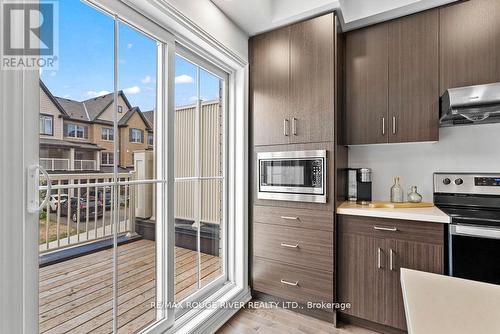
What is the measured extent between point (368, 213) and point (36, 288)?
6.33ft

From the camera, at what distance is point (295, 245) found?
2.07 metres

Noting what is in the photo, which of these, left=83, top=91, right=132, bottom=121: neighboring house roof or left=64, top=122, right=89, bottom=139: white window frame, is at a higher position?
left=83, top=91, right=132, bottom=121: neighboring house roof

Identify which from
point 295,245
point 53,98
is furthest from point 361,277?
point 53,98

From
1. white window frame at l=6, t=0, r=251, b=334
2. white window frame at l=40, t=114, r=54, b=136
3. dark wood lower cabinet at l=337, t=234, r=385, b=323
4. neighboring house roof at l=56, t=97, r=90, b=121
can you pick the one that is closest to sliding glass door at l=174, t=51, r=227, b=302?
white window frame at l=6, t=0, r=251, b=334

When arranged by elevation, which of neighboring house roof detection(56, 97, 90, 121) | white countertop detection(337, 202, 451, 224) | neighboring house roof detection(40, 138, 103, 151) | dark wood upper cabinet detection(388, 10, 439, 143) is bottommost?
white countertop detection(337, 202, 451, 224)

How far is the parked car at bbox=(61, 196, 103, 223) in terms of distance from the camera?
3.83 ft

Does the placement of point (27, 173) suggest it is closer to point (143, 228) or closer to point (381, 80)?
point (143, 228)

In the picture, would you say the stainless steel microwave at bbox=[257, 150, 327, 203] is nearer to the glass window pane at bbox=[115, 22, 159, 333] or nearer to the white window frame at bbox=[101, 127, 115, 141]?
the glass window pane at bbox=[115, 22, 159, 333]

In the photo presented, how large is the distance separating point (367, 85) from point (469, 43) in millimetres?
702

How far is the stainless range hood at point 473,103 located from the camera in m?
1.55

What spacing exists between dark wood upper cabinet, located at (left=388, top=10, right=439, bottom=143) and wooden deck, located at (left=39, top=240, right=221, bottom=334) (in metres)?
2.10

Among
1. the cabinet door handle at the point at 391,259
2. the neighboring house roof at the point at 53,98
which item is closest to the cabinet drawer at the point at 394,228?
the cabinet door handle at the point at 391,259

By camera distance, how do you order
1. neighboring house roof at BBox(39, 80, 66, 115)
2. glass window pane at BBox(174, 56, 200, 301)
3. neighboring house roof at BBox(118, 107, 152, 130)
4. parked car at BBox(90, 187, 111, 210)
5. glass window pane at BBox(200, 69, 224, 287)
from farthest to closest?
1. glass window pane at BBox(200, 69, 224, 287)
2. glass window pane at BBox(174, 56, 200, 301)
3. neighboring house roof at BBox(118, 107, 152, 130)
4. parked car at BBox(90, 187, 111, 210)
5. neighboring house roof at BBox(39, 80, 66, 115)

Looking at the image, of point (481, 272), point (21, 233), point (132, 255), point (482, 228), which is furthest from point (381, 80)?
point (21, 233)
